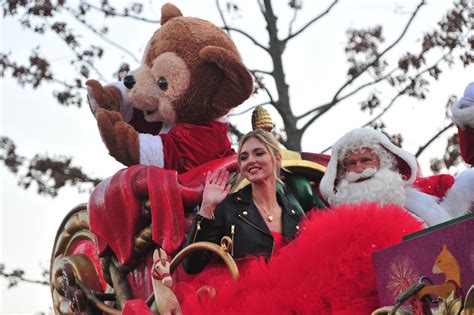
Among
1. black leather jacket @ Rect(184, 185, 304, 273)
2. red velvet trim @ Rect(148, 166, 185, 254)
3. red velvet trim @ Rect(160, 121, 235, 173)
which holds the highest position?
red velvet trim @ Rect(160, 121, 235, 173)

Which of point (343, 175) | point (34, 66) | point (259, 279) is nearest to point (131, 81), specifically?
point (343, 175)

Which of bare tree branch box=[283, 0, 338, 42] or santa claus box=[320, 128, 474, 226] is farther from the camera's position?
bare tree branch box=[283, 0, 338, 42]

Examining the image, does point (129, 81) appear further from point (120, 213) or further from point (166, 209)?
point (166, 209)

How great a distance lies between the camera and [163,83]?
5898mm

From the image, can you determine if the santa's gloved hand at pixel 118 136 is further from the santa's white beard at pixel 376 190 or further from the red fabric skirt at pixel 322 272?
the red fabric skirt at pixel 322 272

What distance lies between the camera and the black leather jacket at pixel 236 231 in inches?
178

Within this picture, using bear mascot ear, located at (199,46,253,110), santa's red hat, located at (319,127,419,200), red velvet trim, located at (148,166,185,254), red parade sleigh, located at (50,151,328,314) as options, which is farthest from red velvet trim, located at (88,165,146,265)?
santa's red hat, located at (319,127,419,200)

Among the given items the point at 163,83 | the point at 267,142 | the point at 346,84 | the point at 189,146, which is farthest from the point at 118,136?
the point at 346,84

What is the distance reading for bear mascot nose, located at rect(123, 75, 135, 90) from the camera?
6035 mm

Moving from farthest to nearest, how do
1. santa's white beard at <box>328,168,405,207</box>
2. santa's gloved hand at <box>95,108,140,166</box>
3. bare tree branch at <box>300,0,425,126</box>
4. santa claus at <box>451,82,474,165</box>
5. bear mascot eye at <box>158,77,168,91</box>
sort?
bare tree branch at <box>300,0,425,126</box> < bear mascot eye at <box>158,77,168,91</box> < santa's gloved hand at <box>95,108,140,166</box> < santa's white beard at <box>328,168,405,207</box> < santa claus at <box>451,82,474,165</box>

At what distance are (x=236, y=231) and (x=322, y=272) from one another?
2.29ft

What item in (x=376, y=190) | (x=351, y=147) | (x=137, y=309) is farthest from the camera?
(x=351, y=147)

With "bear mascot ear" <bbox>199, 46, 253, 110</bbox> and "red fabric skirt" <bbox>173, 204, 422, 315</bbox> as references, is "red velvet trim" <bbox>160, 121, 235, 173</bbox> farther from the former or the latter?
"red fabric skirt" <bbox>173, 204, 422, 315</bbox>

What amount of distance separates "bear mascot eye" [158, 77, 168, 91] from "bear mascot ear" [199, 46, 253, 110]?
29 cm
